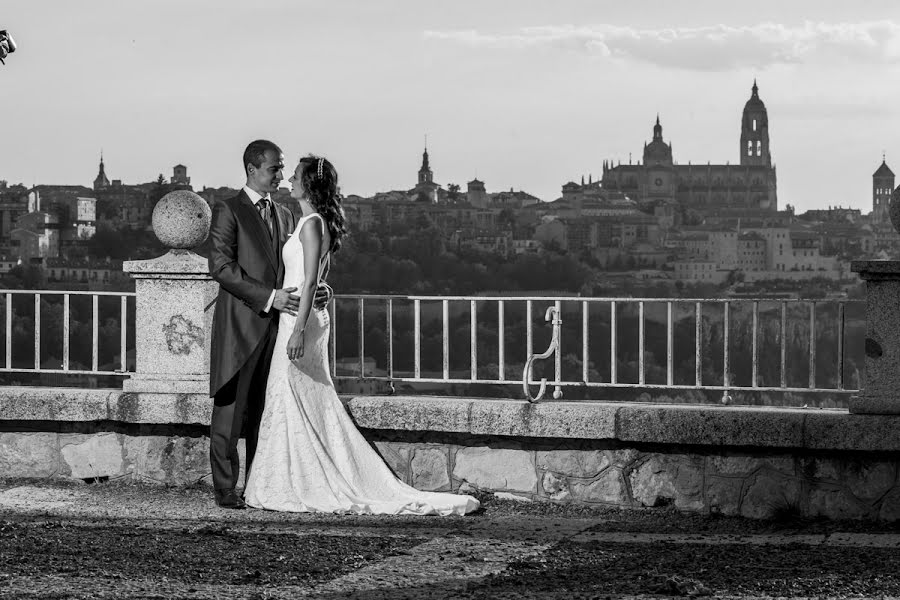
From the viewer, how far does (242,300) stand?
6.32m

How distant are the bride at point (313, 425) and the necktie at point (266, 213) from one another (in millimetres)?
166

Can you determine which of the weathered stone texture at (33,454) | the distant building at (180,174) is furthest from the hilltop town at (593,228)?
the weathered stone texture at (33,454)

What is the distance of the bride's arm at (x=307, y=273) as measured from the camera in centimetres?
612

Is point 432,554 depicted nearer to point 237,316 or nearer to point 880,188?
point 237,316

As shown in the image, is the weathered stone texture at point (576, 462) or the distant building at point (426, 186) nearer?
the weathered stone texture at point (576, 462)

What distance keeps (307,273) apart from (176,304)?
45.9 inches

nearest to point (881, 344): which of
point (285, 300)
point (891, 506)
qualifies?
point (891, 506)

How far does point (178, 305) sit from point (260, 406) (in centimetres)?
83

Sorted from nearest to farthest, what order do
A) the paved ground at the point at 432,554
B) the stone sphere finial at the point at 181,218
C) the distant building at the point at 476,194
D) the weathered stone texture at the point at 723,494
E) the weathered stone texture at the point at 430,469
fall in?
the paved ground at the point at 432,554, the weathered stone texture at the point at 723,494, the weathered stone texture at the point at 430,469, the stone sphere finial at the point at 181,218, the distant building at the point at 476,194

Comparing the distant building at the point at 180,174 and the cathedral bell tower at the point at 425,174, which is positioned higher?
Result: the cathedral bell tower at the point at 425,174

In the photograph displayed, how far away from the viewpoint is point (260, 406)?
6.50 metres

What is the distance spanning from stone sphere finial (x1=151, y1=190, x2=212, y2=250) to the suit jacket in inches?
25.5

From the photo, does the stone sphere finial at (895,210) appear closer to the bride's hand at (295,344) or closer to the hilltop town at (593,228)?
the bride's hand at (295,344)

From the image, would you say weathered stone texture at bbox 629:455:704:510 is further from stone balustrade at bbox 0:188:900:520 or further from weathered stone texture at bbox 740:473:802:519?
weathered stone texture at bbox 740:473:802:519
